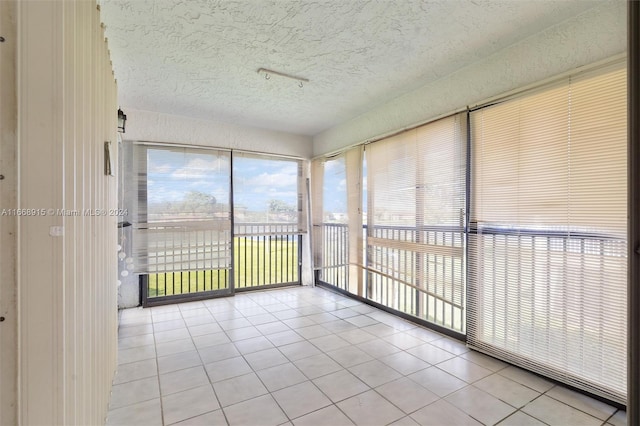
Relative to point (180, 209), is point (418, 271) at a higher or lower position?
lower

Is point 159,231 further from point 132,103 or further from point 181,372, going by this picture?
point 181,372

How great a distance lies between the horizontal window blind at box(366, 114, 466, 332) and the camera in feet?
8.91

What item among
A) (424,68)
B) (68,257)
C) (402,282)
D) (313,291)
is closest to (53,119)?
(68,257)

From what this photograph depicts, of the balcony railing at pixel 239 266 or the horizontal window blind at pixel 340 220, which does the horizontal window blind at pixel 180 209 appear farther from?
the horizontal window blind at pixel 340 220

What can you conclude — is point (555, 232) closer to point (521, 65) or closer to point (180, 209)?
point (521, 65)

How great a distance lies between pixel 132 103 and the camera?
3.50m

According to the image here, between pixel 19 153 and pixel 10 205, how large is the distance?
14 centimetres

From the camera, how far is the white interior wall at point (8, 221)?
0.76m

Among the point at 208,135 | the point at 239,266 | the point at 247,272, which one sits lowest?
the point at 247,272

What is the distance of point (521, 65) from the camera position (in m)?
2.25

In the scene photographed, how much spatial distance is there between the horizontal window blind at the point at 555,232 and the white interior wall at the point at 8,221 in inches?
110

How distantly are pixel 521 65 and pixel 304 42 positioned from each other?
169cm

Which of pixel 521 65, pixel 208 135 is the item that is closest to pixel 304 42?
pixel 521 65

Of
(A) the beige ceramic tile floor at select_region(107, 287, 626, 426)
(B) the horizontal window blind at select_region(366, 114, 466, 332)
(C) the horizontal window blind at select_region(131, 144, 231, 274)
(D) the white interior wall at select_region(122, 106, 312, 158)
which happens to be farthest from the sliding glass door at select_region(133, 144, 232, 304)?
(B) the horizontal window blind at select_region(366, 114, 466, 332)
